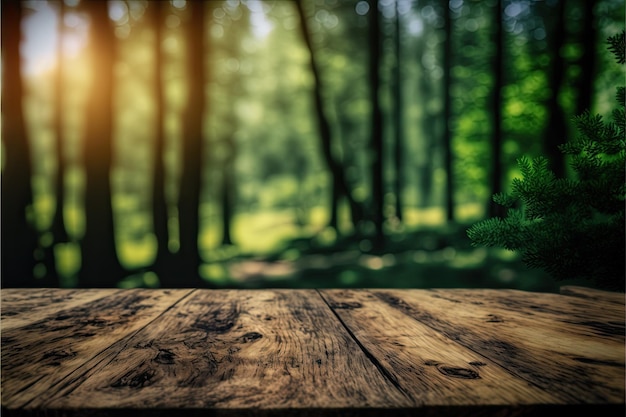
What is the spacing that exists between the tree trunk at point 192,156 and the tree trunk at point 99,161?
1.26 metres

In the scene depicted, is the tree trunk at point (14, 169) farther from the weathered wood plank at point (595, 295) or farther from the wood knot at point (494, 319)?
the weathered wood plank at point (595, 295)

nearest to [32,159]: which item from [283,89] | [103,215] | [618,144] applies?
[103,215]

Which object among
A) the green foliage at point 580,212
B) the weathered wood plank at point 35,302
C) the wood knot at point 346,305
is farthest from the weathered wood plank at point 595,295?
the weathered wood plank at point 35,302

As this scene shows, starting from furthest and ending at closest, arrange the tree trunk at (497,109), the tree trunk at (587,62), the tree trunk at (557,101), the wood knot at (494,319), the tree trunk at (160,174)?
the tree trunk at (497,109) < the tree trunk at (557,101) < the tree trunk at (587,62) < the tree trunk at (160,174) < the wood knot at (494,319)

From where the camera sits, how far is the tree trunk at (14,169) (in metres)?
7.16

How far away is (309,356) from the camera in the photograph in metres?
1.08

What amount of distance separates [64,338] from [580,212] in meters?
1.72

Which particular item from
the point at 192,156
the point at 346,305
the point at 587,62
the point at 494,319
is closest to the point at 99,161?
the point at 192,156

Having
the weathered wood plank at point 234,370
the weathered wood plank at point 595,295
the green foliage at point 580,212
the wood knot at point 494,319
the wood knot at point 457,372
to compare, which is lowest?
the weathered wood plank at point 595,295

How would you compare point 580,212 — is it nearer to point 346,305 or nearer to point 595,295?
point 595,295

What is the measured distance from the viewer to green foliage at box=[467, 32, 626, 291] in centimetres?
130

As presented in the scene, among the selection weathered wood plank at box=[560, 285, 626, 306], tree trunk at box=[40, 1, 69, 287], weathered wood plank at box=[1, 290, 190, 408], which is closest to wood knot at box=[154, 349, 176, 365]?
weathered wood plank at box=[1, 290, 190, 408]

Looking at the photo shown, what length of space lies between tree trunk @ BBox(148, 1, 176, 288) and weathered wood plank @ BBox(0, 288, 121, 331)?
602 cm

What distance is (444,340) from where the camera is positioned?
1221 millimetres
